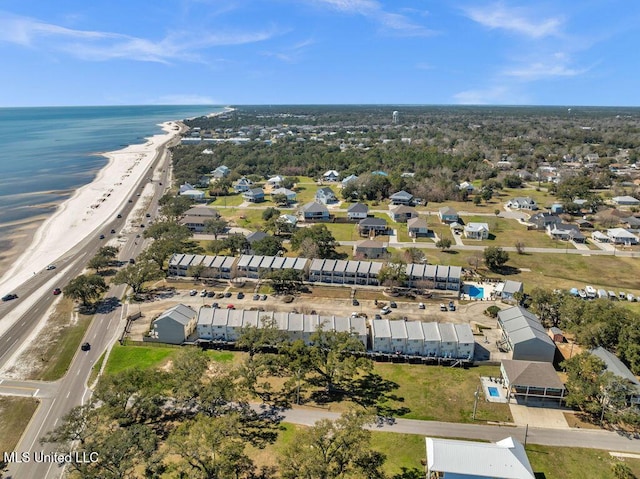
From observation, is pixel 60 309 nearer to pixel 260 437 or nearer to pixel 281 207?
pixel 260 437

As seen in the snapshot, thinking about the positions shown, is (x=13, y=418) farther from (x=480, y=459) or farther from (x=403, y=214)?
(x=403, y=214)

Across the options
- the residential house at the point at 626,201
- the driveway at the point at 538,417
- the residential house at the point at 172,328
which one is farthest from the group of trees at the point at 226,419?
the residential house at the point at 626,201

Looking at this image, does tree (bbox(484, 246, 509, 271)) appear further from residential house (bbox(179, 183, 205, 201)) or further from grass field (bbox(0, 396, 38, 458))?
residential house (bbox(179, 183, 205, 201))

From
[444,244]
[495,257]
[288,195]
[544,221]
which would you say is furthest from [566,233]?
[288,195]

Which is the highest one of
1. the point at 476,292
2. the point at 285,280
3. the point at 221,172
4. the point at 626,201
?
the point at 221,172

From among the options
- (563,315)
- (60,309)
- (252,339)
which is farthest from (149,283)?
(563,315)

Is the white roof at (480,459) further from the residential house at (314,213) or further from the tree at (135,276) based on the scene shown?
the residential house at (314,213)
